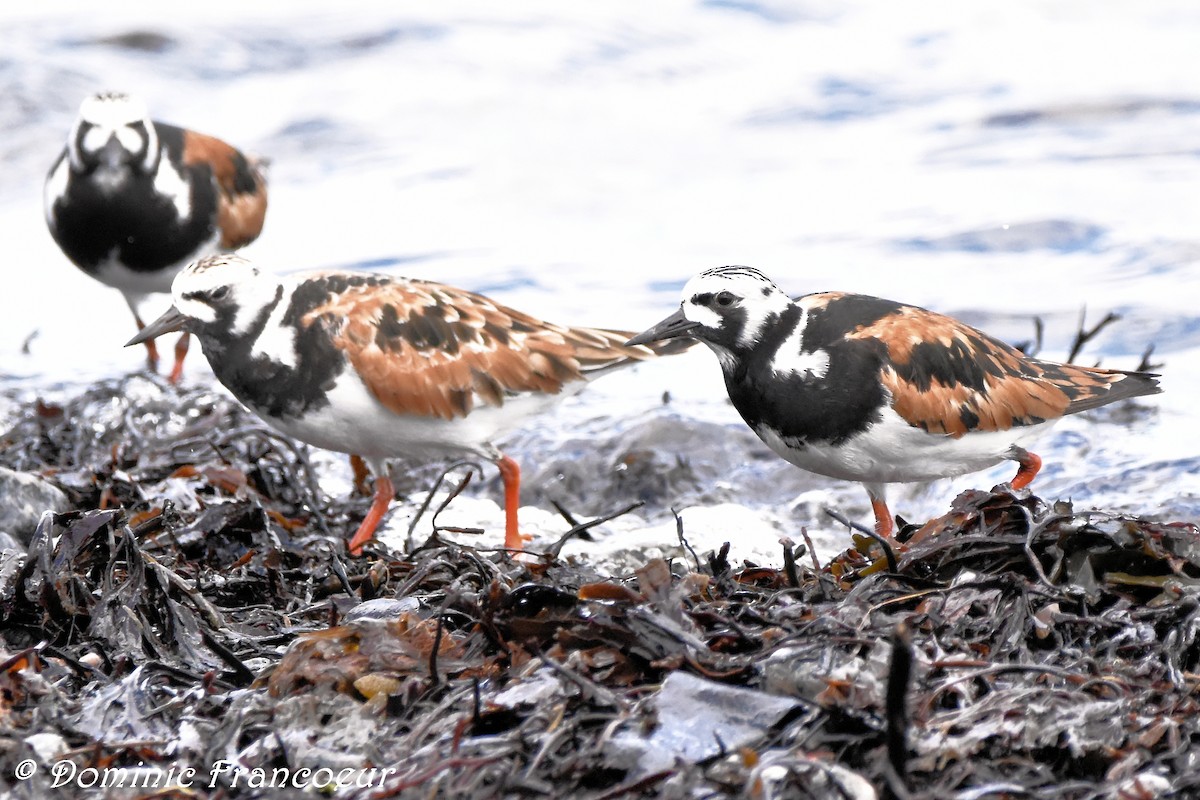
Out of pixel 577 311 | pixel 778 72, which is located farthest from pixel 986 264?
pixel 778 72

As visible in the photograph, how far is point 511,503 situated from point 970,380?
5.15 feet

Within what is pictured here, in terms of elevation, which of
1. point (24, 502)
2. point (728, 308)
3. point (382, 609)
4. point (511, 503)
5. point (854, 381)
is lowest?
point (511, 503)

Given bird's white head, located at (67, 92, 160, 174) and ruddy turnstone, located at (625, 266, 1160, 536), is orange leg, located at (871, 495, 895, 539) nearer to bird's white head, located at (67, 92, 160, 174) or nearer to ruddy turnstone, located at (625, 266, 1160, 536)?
ruddy turnstone, located at (625, 266, 1160, 536)

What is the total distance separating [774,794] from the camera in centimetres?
205

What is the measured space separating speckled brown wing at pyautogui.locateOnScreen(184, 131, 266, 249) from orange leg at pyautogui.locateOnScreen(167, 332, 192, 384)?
0.53 meters

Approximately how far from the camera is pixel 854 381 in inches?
155

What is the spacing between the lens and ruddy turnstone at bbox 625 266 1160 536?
3936 millimetres

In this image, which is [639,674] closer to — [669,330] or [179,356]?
[669,330]

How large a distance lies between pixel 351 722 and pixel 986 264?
6.30 m

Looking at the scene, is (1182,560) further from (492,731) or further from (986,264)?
(986,264)
